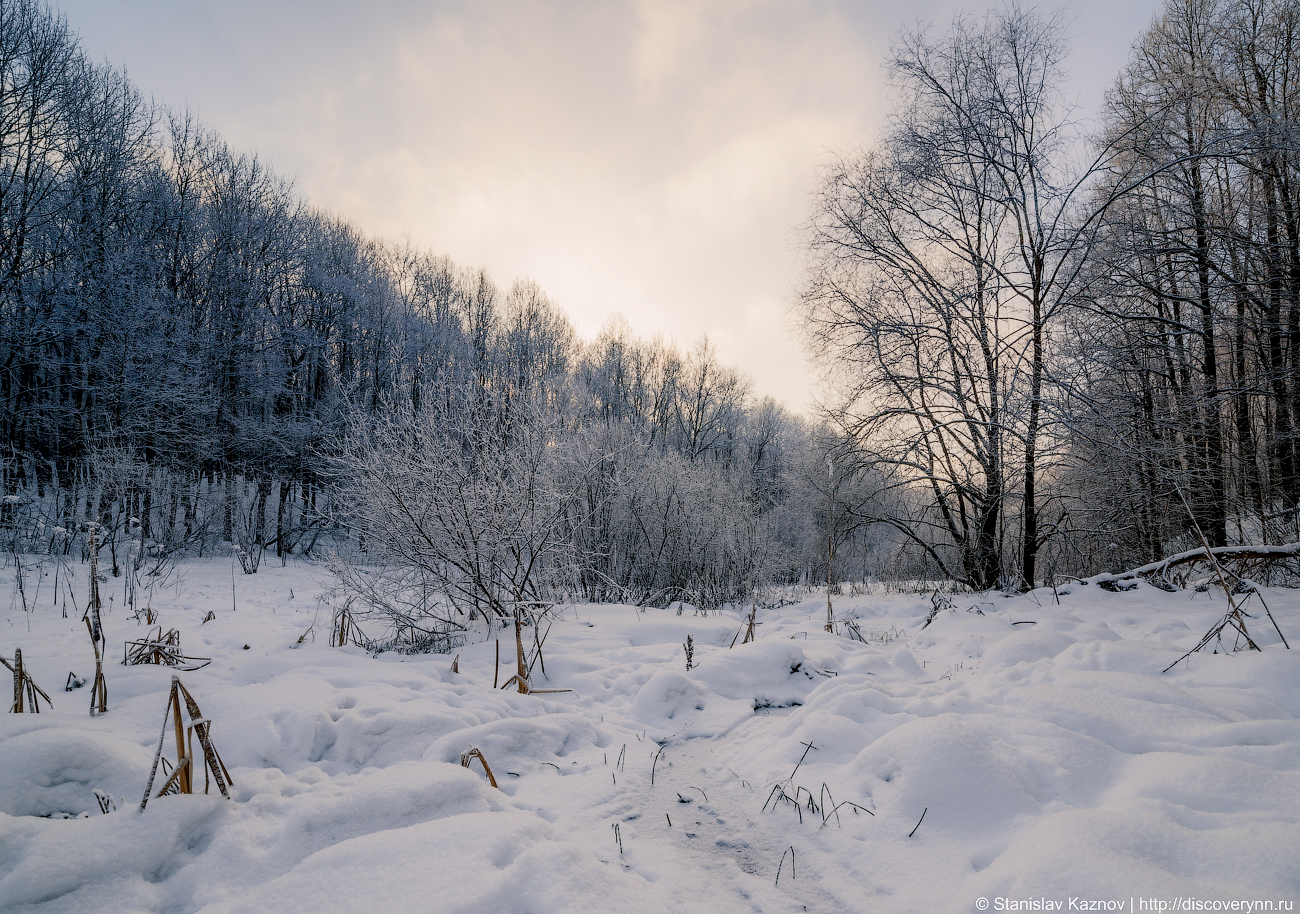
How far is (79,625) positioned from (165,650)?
2178 mm

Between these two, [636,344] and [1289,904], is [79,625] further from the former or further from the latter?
[636,344]

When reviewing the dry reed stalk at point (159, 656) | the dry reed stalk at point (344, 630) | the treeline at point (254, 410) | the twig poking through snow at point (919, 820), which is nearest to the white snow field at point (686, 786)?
the twig poking through snow at point (919, 820)

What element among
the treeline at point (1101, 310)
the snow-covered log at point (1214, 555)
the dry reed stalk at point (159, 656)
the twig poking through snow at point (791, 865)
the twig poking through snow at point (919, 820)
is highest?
the treeline at point (1101, 310)

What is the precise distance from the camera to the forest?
622 centimetres

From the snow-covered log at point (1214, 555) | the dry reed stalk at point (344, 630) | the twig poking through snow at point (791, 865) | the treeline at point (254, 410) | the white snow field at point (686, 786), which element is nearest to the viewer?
the white snow field at point (686, 786)

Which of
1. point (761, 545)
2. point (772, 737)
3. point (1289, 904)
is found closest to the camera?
point (1289, 904)

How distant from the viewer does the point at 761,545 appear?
37.0ft

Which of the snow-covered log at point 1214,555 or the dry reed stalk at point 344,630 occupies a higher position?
the snow-covered log at point 1214,555

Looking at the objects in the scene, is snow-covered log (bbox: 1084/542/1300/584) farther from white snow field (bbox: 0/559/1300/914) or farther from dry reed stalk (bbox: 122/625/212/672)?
dry reed stalk (bbox: 122/625/212/672)

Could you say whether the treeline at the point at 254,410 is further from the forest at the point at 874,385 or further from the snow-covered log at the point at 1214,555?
the snow-covered log at the point at 1214,555

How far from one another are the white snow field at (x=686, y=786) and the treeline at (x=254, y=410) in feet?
7.71

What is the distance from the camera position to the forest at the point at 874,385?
6.22 meters

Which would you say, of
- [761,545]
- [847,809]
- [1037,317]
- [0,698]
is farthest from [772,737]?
[761,545]

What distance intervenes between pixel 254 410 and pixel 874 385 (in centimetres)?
1877
